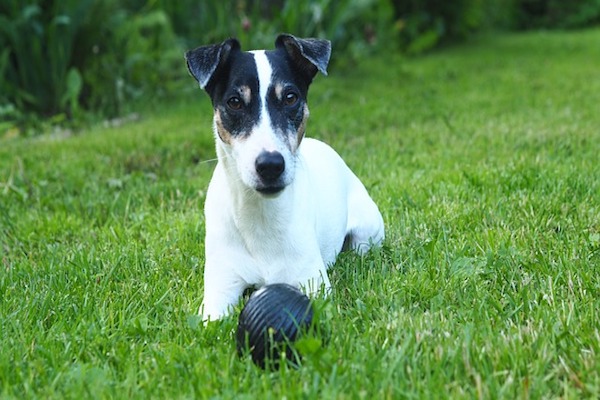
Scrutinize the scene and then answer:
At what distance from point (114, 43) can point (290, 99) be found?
22.3ft

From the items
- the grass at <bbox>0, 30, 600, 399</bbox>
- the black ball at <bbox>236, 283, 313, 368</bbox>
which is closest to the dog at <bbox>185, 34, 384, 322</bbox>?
the grass at <bbox>0, 30, 600, 399</bbox>

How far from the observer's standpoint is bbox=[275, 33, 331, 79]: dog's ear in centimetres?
332

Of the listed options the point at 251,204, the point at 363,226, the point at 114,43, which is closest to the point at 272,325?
the point at 251,204

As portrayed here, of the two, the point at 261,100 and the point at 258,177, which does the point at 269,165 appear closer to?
the point at 258,177

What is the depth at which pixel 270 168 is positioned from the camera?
2.93 metres

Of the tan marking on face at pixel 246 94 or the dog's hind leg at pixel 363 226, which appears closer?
the tan marking on face at pixel 246 94

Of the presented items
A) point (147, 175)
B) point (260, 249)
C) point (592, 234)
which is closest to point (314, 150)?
point (260, 249)

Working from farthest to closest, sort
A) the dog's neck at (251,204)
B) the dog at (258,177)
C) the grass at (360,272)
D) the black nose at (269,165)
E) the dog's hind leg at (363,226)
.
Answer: the dog's hind leg at (363,226), the dog's neck at (251,204), the dog at (258,177), the black nose at (269,165), the grass at (360,272)

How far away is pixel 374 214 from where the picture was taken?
4070 mm

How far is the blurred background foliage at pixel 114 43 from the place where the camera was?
28.2 feet

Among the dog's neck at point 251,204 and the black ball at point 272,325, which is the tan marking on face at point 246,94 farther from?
the black ball at point 272,325

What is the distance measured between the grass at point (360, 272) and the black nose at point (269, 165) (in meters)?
0.59

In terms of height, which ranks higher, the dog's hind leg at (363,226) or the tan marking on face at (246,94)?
the tan marking on face at (246,94)

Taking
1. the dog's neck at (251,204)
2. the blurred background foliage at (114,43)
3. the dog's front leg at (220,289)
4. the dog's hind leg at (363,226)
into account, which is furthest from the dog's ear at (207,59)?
the blurred background foliage at (114,43)
